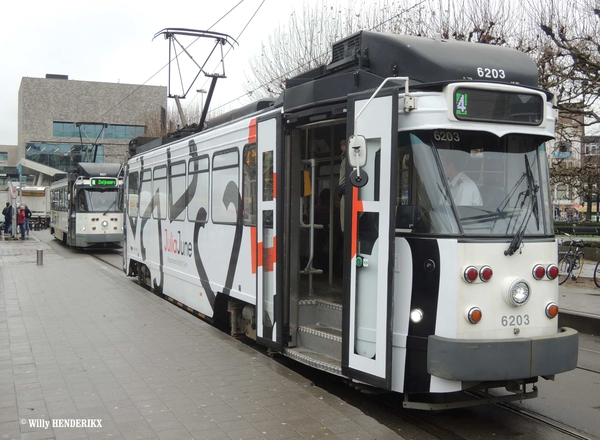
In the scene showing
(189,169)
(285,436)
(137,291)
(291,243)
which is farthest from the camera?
(137,291)

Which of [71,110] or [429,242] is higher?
[71,110]

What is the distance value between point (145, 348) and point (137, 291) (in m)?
5.23

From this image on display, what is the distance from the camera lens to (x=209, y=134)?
9.72 m

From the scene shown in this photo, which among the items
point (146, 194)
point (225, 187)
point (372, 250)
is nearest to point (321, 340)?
point (372, 250)

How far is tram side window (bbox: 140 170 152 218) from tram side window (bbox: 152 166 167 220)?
0.39 metres

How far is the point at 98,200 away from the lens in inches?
1024

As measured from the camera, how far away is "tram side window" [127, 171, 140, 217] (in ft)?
48.1

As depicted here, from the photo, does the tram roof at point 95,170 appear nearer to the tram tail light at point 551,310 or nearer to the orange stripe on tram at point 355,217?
the orange stripe on tram at point 355,217

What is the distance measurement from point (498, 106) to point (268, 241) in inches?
118

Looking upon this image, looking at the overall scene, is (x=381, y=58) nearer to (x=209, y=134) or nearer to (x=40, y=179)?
(x=209, y=134)

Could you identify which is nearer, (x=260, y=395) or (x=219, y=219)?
(x=260, y=395)

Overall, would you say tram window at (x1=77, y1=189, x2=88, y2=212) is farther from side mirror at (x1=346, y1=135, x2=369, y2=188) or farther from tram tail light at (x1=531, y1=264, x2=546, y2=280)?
tram tail light at (x1=531, y1=264, x2=546, y2=280)

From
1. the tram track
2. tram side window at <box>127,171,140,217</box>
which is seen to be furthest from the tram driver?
tram side window at <box>127,171,140,217</box>

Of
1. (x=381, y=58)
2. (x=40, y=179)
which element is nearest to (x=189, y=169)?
(x=381, y=58)
